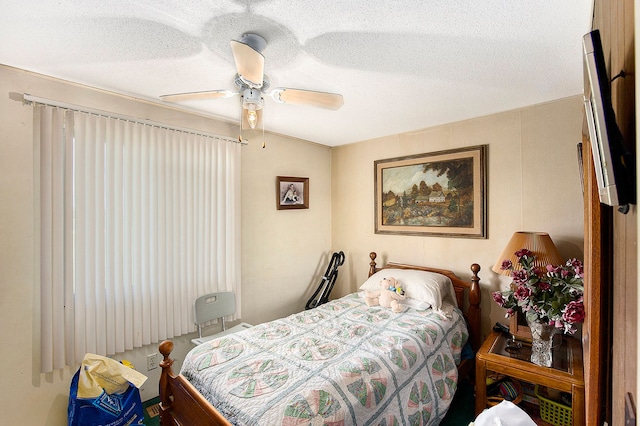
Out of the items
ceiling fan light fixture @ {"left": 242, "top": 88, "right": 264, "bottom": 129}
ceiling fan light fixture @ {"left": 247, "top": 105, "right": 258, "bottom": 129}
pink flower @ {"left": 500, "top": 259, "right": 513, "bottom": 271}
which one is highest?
ceiling fan light fixture @ {"left": 242, "top": 88, "right": 264, "bottom": 129}

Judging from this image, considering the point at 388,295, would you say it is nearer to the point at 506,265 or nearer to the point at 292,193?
the point at 506,265

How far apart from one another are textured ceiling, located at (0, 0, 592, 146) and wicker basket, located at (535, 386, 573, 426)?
216 cm

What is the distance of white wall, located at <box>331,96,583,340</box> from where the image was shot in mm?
2320

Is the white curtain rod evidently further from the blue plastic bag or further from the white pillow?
the white pillow

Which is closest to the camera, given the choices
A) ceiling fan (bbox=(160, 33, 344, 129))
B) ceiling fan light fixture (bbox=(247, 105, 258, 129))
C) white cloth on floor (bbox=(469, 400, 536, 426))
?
white cloth on floor (bbox=(469, 400, 536, 426))

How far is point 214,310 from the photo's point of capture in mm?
2691

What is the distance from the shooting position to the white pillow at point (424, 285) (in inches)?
102

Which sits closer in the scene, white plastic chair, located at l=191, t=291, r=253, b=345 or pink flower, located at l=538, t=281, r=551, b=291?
pink flower, located at l=538, t=281, r=551, b=291

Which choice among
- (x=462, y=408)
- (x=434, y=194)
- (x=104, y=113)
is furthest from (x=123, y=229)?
(x=462, y=408)

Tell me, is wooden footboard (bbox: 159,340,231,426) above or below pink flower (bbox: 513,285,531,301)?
below

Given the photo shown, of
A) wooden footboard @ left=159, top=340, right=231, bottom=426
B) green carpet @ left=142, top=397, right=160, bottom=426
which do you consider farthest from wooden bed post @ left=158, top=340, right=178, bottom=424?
green carpet @ left=142, top=397, right=160, bottom=426

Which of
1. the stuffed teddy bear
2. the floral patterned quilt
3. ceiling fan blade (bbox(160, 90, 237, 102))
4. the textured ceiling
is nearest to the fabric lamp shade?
the floral patterned quilt

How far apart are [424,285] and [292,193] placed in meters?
1.75

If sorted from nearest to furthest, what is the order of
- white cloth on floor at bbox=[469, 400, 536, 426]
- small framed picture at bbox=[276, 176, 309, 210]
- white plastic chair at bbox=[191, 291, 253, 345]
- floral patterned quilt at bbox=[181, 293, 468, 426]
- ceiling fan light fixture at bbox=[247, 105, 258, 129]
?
white cloth on floor at bbox=[469, 400, 536, 426]
floral patterned quilt at bbox=[181, 293, 468, 426]
ceiling fan light fixture at bbox=[247, 105, 258, 129]
white plastic chair at bbox=[191, 291, 253, 345]
small framed picture at bbox=[276, 176, 309, 210]
